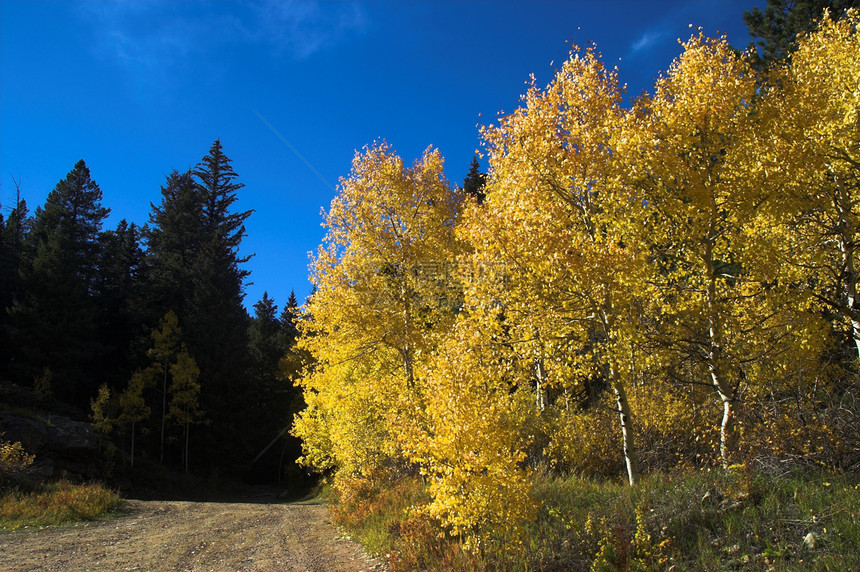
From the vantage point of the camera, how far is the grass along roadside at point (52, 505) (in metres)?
11.6

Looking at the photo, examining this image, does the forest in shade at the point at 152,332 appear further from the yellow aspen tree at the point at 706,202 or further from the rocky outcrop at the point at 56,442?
the yellow aspen tree at the point at 706,202

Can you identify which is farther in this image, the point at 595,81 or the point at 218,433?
the point at 218,433

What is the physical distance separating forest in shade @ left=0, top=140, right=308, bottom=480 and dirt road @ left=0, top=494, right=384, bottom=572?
1554 cm

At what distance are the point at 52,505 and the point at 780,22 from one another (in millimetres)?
35377

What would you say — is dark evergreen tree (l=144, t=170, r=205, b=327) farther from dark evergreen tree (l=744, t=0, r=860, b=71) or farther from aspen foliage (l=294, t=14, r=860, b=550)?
dark evergreen tree (l=744, t=0, r=860, b=71)

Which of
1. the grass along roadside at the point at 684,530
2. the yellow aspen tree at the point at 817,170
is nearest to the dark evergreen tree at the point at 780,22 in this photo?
the yellow aspen tree at the point at 817,170

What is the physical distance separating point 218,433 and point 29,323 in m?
13.5

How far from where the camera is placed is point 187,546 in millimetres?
9828

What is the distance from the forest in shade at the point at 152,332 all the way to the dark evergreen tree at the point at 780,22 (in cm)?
3237

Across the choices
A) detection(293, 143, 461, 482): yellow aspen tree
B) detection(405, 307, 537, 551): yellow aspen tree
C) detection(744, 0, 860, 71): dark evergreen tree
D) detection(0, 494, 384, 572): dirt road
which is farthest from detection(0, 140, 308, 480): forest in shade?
detection(744, 0, 860, 71): dark evergreen tree

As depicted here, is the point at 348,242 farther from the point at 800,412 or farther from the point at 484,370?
the point at 800,412

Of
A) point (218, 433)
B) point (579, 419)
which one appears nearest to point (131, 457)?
point (218, 433)

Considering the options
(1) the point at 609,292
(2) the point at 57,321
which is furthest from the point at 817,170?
(2) the point at 57,321

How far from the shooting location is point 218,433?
1316 inches
